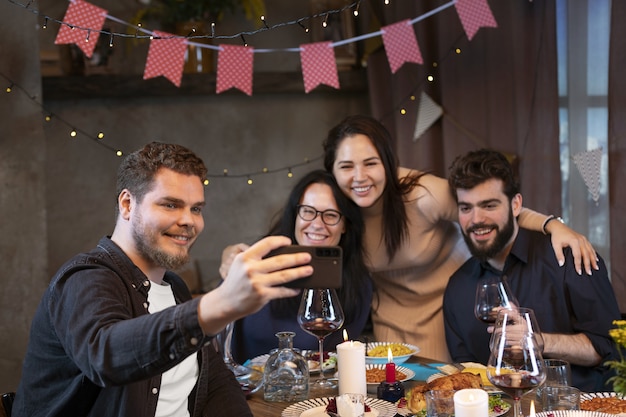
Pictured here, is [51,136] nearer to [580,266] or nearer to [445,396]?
[580,266]

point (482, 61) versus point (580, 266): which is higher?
point (482, 61)

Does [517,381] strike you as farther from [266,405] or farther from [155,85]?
[155,85]

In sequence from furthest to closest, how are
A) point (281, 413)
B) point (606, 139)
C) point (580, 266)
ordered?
point (606, 139)
point (580, 266)
point (281, 413)

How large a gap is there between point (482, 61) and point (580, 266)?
1351 millimetres

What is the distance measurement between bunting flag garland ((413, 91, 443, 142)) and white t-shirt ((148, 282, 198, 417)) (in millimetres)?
2142

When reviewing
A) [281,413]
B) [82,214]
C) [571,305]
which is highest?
[82,214]

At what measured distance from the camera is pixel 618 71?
9.93 feet

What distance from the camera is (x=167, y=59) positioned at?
135 inches

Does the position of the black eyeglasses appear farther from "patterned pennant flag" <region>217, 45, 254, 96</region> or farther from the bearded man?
"patterned pennant flag" <region>217, 45, 254, 96</region>

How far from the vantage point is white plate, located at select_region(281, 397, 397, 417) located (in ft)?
6.21

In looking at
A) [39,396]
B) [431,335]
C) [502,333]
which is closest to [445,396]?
[502,333]

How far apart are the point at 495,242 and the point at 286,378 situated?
1.01 metres

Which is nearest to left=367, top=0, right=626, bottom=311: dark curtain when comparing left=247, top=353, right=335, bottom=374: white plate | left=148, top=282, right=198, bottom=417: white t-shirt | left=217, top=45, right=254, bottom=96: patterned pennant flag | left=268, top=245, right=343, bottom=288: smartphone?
left=217, top=45, right=254, bottom=96: patterned pennant flag

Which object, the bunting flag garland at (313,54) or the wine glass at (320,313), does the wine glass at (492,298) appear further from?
the bunting flag garland at (313,54)
